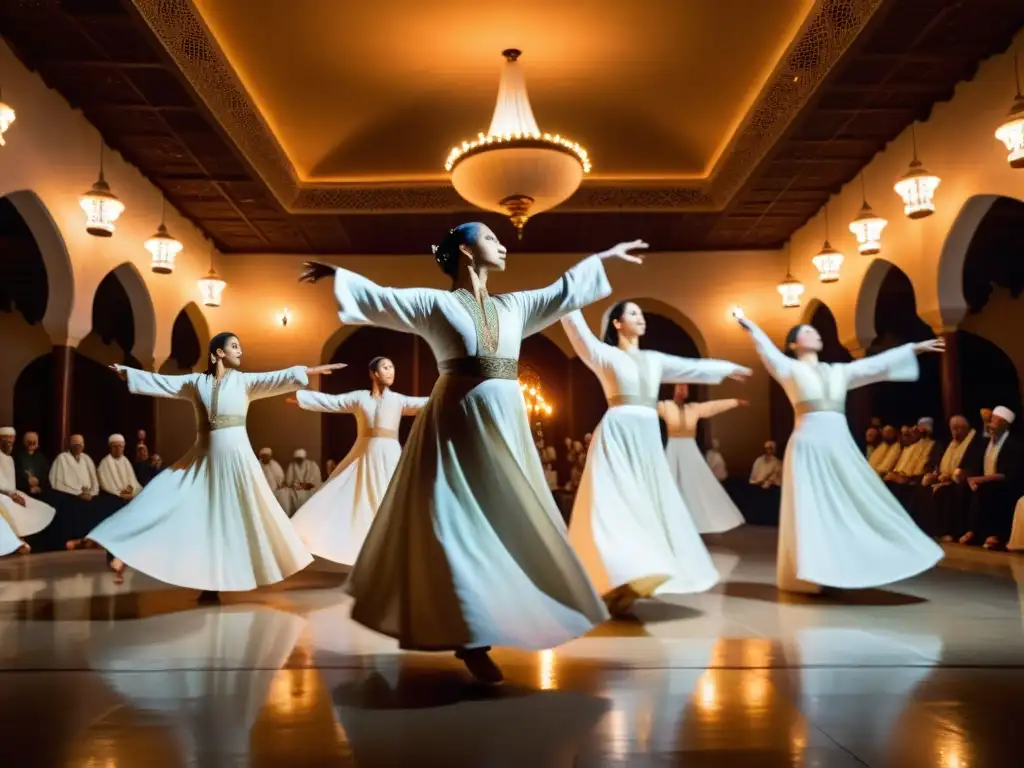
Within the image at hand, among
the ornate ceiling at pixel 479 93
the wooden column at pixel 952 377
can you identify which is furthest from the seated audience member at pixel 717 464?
the wooden column at pixel 952 377

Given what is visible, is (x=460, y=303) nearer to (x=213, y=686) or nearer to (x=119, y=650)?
(x=213, y=686)

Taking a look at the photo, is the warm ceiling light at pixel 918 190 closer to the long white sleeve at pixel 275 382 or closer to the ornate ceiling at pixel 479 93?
the ornate ceiling at pixel 479 93

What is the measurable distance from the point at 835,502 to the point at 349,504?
3.18 metres

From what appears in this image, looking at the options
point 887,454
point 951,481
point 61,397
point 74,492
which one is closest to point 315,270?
point 61,397

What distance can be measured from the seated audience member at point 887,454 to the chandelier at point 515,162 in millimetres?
5054

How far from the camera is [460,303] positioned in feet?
9.95

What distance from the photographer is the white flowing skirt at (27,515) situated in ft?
24.2

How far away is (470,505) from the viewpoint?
111 inches

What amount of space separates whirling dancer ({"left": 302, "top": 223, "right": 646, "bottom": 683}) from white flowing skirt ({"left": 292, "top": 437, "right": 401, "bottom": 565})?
282 cm

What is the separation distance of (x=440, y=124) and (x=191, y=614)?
688 cm

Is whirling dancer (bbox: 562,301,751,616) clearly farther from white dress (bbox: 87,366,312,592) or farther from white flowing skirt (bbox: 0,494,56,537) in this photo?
white flowing skirt (bbox: 0,494,56,537)

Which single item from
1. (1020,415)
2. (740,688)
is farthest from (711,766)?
(1020,415)

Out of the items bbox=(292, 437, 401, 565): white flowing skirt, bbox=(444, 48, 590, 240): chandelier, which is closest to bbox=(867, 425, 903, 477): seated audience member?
bbox=(444, 48, 590, 240): chandelier

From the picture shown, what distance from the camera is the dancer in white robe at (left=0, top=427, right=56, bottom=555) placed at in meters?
7.02
